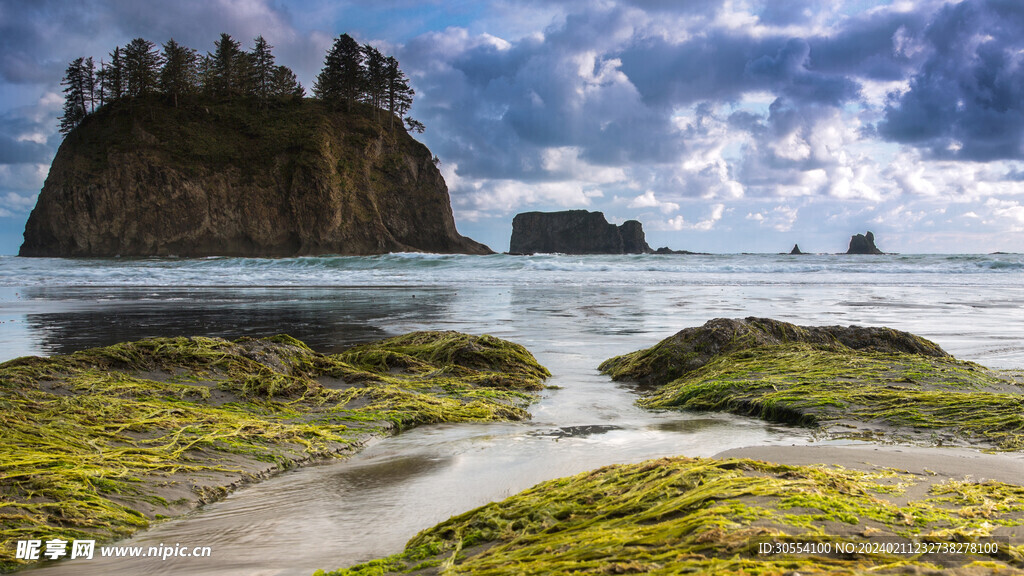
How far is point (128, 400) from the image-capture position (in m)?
4.05

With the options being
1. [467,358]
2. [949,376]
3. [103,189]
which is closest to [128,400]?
[467,358]

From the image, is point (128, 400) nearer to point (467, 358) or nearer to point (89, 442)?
point (89, 442)

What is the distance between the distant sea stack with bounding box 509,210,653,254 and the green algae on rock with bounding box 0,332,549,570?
99788mm

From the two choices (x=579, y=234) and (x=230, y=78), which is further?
(x=579, y=234)

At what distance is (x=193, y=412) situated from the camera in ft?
13.2

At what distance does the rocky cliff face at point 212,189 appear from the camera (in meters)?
47.2

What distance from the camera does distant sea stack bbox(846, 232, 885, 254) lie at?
81062mm

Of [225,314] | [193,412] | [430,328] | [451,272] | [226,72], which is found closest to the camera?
[193,412]

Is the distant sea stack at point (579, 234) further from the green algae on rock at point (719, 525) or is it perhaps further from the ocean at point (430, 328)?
the green algae on rock at point (719, 525)

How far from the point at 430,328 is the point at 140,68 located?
55567 mm

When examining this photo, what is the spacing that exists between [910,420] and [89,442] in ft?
15.6

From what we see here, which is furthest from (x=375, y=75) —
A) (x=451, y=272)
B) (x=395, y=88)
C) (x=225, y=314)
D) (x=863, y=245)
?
(x=863, y=245)

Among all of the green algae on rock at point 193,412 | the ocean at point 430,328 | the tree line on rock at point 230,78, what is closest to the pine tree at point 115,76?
the tree line on rock at point 230,78

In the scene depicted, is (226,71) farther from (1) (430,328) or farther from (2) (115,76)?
(1) (430,328)
